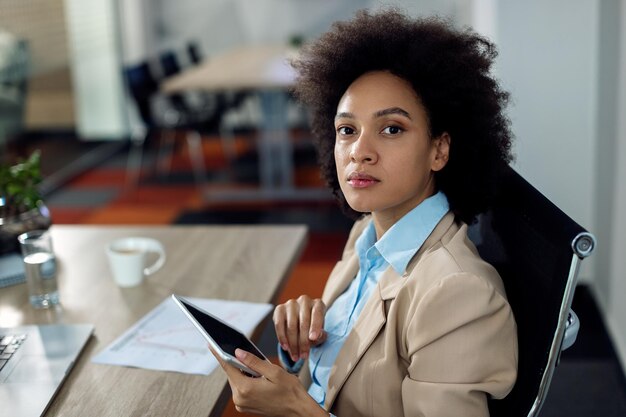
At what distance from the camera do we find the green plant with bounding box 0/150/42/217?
5.96 feet

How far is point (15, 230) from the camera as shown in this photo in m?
1.85

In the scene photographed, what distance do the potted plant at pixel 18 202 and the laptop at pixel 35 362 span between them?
14.7 inches

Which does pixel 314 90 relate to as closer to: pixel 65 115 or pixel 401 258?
pixel 401 258

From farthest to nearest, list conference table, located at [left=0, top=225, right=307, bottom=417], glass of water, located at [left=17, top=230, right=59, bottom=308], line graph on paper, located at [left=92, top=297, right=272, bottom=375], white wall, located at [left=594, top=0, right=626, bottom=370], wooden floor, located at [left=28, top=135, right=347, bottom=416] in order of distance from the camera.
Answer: wooden floor, located at [left=28, top=135, right=347, bottom=416] → white wall, located at [left=594, top=0, right=626, bottom=370] → glass of water, located at [left=17, top=230, right=59, bottom=308] → line graph on paper, located at [left=92, top=297, right=272, bottom=375] → conference table, located at [left=0, top=225, right=307, bottom=417]

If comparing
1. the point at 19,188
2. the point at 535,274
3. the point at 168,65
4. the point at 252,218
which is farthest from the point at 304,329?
the point at 168,65

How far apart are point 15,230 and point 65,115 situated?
4.14 m

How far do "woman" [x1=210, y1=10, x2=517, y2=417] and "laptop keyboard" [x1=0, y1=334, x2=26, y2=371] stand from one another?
0.45 meters

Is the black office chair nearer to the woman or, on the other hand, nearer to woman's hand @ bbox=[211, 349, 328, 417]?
the woman

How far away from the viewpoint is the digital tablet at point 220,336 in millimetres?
1158

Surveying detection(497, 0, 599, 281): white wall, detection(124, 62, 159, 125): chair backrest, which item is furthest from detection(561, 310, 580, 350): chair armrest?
detection(124, 62, 159, 125): chair backrest

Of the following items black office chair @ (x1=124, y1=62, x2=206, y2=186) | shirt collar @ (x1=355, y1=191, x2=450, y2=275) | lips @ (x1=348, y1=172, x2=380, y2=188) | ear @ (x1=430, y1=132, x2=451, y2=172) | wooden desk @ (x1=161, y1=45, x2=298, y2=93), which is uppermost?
ear @ (x1=430, y1=132, x2=451, y2=172)

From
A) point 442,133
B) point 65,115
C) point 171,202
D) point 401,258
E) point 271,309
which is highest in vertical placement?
point 442,133

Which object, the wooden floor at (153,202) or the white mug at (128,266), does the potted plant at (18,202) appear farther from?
the wooden floor at (153,202)

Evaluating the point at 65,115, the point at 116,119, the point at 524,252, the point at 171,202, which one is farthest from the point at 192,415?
the point at 116,119
